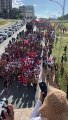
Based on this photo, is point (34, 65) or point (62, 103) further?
point (34, 65)

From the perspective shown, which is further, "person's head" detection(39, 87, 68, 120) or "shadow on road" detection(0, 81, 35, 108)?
"shadow on road" detection(0, 81, 35, 108)

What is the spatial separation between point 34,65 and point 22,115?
10.2 metres

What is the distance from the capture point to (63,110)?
4809mm

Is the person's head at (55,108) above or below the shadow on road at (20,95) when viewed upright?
above

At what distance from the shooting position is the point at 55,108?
480 centimetres

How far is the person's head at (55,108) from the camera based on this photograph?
15.6ft

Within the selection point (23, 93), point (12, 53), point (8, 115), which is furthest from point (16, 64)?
point (8, 115)

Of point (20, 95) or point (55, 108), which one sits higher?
point (55, 108)

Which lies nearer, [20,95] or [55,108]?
[55,108]

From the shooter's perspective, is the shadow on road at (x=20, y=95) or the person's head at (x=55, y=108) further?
the shadow on road at (x=20, y=95)

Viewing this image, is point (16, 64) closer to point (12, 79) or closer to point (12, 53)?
point (12, 79)

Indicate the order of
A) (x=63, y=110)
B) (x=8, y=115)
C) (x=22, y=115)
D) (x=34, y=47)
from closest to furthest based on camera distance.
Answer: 1. (x=63, y=110)
2. (x=8, y=115)
3. (x=22, y=115)
4. (x=34, y=47)

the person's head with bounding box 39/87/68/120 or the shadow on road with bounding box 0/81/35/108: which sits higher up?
the person's head with bounding box 39/87/68/120

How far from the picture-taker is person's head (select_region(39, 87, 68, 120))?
477cm
